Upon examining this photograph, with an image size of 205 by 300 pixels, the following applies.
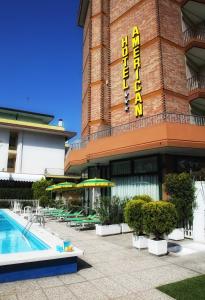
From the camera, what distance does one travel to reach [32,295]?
5930 millimetres

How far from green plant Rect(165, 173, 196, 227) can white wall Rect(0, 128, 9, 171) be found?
103ft

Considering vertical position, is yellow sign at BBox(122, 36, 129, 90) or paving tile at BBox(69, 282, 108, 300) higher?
yellow sign at BBox(122, 36, 129, 90)

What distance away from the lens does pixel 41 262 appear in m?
7.10

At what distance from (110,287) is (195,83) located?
63.1ft

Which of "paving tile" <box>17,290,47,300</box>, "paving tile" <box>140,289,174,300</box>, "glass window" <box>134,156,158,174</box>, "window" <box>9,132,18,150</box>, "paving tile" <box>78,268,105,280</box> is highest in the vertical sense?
"window" <box>9,132,18,150</box>

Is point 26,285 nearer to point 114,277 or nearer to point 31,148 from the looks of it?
point 114,277

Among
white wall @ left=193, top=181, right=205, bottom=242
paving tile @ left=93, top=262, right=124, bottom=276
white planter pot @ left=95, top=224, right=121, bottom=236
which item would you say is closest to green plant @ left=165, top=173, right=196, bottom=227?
white wall @ left=193, top=181, right=205, bottom=242

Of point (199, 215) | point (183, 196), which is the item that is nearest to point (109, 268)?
point (199, 215)

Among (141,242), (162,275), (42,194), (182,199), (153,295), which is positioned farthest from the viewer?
(42,194)

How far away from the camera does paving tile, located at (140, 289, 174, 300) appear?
5.86 metres

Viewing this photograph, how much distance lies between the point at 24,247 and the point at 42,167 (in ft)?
106

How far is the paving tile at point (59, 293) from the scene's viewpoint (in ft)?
19.2

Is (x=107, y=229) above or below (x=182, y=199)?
below

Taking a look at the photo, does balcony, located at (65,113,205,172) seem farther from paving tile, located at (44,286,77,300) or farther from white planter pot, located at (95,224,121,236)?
paving tile, located at (44,286,77,300)
